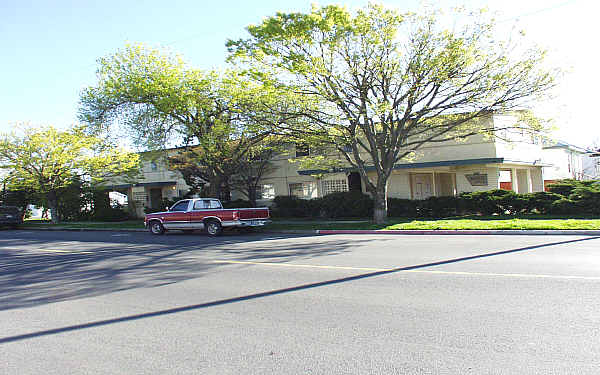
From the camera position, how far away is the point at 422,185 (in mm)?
28953

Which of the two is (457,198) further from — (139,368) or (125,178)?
(125,178)

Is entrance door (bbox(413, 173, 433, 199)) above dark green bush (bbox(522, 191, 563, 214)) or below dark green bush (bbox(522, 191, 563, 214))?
above

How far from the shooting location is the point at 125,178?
3391 cm

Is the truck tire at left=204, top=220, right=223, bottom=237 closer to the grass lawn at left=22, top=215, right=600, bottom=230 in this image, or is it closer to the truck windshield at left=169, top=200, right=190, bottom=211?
the truck windshield at left=169, top=200, right=190, bottom=211

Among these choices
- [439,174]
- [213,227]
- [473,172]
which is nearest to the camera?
[213,227]

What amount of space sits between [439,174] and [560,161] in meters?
10.9

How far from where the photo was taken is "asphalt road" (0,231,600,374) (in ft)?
14.8

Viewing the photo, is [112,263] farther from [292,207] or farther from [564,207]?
[564,207]

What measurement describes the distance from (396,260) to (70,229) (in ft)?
78.1

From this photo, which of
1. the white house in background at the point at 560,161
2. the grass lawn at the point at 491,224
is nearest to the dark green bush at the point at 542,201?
the grass lawn at the point at 491,224

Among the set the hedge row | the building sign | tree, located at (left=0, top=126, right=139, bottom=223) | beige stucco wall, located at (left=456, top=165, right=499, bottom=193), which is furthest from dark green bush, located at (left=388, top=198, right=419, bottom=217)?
tree, located at (left=0, top=126, right=139, bottom=223)

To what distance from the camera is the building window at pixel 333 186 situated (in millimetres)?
28734

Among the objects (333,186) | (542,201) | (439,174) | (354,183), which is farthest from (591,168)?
(542,201)

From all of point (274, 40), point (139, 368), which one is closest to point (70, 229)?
point (274, 40)
